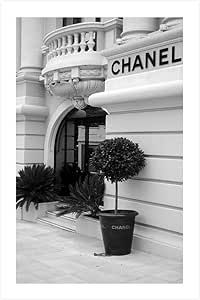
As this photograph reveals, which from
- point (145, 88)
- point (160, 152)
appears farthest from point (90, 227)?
point (145, 88)

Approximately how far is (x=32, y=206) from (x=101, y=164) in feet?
14.9

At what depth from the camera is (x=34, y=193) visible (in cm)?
1104

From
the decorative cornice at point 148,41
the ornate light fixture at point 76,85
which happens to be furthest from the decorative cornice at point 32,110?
the decorative cornice at point 148,41

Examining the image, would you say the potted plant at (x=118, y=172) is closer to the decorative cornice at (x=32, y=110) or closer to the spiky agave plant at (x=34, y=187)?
the spiky agave plant at (x=34, y=187)

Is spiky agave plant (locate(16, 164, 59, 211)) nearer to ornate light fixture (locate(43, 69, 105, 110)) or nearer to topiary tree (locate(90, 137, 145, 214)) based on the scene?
ornate light fixture (locate(43, 69, 105, 110))

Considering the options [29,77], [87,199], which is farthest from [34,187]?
[29,77]

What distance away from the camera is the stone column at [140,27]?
832 cm

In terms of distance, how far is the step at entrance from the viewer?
9863 millimetres

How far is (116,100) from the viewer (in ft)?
26.6

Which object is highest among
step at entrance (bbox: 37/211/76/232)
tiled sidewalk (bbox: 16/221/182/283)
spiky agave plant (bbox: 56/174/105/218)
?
spiky agave plant (bbox: 56/174/105/218)

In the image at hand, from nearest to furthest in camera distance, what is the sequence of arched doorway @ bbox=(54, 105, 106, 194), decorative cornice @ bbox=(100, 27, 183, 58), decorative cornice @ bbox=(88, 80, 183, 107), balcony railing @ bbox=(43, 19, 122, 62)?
decorative cornice @ bbox=(88, 80, 183, 107)
decorative cornice @ bbox=(100, 27, 183, 58)
balcony railing @ bbox=(43, 19, 122, 62)
arched doorway @ bbox=(54, 105, 106, 194)

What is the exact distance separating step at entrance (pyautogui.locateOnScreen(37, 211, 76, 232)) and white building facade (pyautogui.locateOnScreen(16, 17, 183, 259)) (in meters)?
1.59

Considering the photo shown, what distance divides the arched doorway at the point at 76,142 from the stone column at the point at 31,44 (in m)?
1.95

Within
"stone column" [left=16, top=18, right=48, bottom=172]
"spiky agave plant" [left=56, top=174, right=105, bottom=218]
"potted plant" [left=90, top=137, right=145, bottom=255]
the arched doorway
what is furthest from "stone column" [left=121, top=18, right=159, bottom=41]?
"stone column" [left=16, top=18, right=48, bottom=172]
